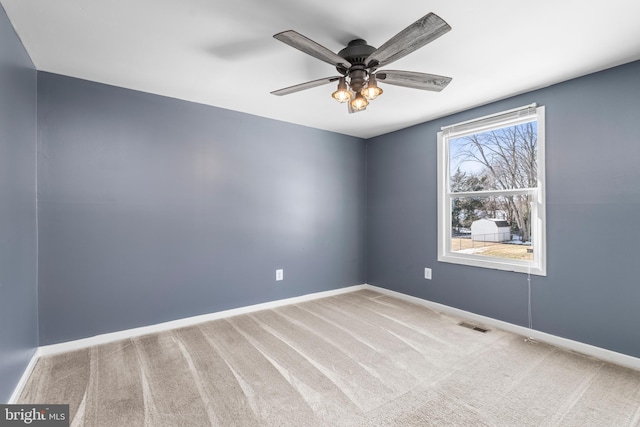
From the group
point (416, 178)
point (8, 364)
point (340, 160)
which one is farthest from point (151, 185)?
point (416, 178)

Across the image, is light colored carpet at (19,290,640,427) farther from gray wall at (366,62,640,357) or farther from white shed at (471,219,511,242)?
white shed at (471,219,511,242)

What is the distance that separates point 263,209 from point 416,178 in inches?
77.4

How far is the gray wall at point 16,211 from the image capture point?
159cm

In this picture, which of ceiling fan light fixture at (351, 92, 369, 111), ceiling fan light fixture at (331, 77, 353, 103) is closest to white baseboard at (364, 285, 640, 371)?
ceiling fan light fixture at (351, 92, 369, 111)

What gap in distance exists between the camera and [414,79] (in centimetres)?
193

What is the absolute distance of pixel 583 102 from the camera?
2.39 metres

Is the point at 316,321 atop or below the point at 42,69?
below

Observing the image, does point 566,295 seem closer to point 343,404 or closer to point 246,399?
point 343,404

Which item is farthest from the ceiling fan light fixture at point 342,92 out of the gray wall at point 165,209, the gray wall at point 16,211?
the gray wall at point 16,211

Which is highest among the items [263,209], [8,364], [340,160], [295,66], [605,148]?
[295,66]

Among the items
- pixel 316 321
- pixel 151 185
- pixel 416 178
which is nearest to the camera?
pixel 151 185

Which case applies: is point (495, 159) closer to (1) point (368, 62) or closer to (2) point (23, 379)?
(1) point (368, 62)

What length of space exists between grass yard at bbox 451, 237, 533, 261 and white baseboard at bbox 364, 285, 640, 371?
656mm

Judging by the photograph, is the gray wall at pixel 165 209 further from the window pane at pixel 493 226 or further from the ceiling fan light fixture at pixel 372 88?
the ceiling fan light fixture at pixel 372 88
